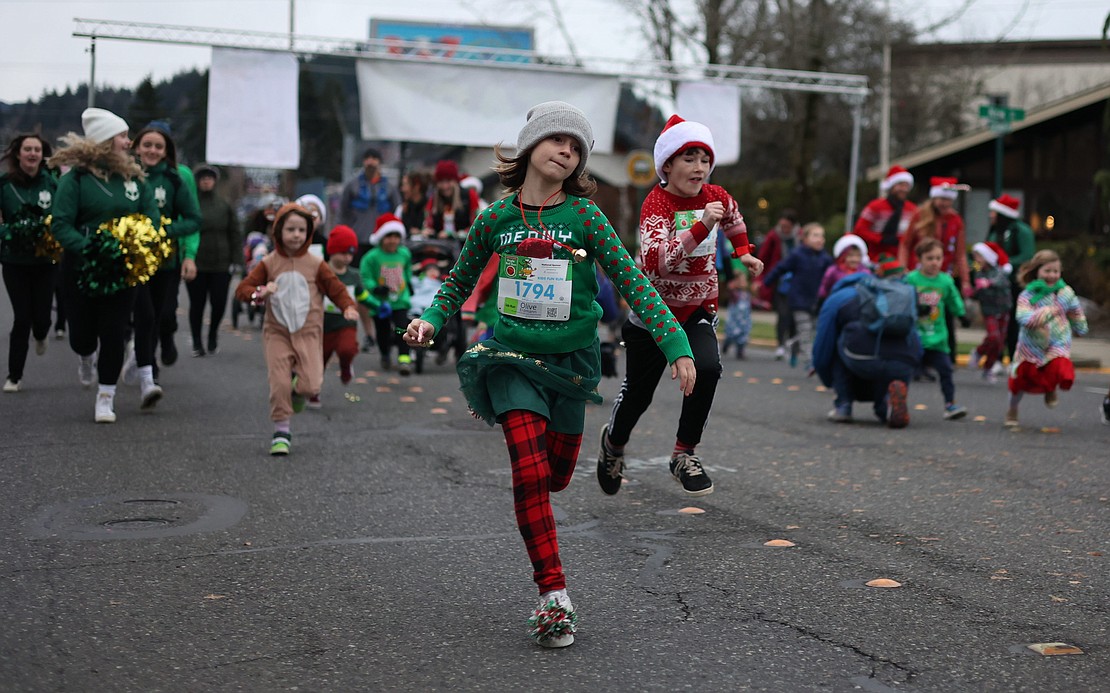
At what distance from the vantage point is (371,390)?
1208 centimetres

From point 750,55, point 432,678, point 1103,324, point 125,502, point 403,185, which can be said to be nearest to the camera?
point 432,678

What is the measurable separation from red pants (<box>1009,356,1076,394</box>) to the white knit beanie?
6930 millimetres

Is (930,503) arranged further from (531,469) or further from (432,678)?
(432,678)

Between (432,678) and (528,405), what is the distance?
1.01m

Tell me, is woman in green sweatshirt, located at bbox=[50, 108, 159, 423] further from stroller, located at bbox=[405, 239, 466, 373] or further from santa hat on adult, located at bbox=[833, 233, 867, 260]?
santa hat on adult, located at bbox=[833, 233, 867, 260]

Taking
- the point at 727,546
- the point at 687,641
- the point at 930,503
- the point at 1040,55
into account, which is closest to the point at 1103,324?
the point at 930,503

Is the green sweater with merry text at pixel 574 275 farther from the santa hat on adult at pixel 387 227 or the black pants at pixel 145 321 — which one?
the santa hat on adult at pixel 387 227

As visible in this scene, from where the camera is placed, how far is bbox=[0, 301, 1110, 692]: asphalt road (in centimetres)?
422

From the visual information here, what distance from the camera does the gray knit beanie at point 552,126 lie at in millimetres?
4781

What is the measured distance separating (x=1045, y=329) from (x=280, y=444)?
5894mm

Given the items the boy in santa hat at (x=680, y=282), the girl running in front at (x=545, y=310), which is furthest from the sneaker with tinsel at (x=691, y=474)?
the girl running in front at (x=545, y=310)

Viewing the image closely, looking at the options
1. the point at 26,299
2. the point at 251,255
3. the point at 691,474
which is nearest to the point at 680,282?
the point at 691,474

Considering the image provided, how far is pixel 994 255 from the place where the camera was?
14.5 metres

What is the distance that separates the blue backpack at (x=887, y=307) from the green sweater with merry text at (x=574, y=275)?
6.18 meters
